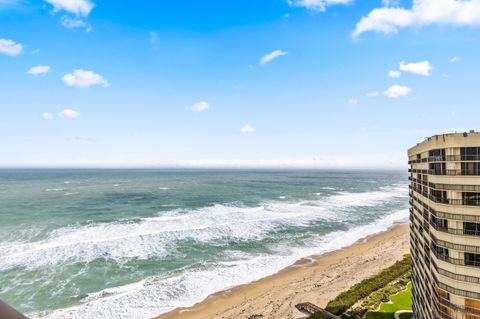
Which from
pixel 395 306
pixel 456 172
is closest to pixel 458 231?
pixel 456 172

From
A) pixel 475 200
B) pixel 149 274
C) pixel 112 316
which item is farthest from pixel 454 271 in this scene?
pixel 149 274

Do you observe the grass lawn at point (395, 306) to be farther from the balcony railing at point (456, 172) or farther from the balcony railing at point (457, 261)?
the balcony railing at point (456, 172)

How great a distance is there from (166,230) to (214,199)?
1739 inches

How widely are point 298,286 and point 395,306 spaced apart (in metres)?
12.0

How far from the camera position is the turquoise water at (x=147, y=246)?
126 feet

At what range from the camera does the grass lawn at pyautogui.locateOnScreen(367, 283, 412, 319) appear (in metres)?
30.9

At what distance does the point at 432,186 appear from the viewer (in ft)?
69.4

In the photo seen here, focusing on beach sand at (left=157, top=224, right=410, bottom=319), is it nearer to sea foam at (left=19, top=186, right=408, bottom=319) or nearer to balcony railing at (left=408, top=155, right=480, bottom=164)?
sea foam at (left=19, top=186, right=408, bottom=319)

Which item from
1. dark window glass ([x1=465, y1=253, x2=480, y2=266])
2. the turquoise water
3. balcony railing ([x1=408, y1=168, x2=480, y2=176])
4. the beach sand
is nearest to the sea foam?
the turquoise water

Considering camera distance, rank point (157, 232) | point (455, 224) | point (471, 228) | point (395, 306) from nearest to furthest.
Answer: point (471, 228), point (455, 224), point (395, 306), point (157, 232)

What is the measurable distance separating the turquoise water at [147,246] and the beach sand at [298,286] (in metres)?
2.05

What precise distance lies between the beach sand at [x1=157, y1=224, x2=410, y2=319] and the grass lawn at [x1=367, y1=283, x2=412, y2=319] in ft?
20.1

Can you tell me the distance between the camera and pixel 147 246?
55.8 meters

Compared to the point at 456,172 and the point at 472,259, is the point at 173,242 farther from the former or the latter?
the point at 456,172
